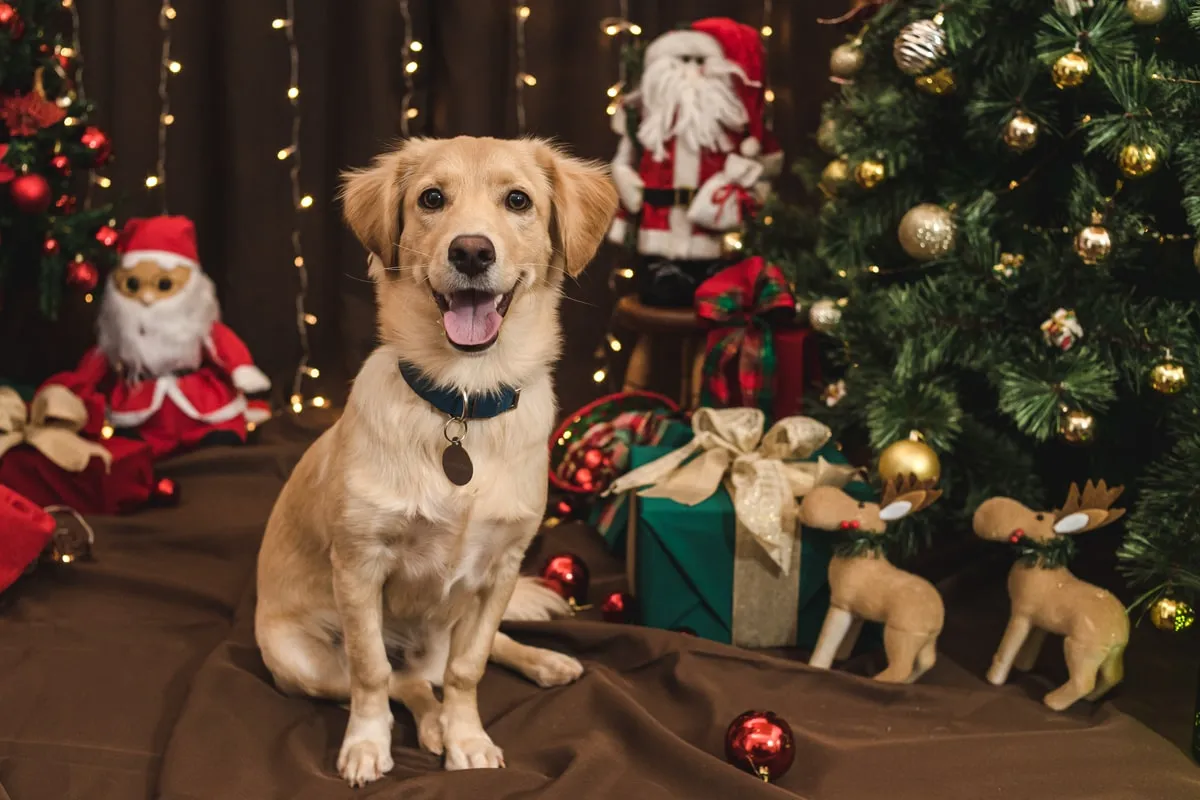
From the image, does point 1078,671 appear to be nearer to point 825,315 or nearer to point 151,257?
point 825,315

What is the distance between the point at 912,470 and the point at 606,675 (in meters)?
0.64

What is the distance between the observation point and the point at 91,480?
2.67m

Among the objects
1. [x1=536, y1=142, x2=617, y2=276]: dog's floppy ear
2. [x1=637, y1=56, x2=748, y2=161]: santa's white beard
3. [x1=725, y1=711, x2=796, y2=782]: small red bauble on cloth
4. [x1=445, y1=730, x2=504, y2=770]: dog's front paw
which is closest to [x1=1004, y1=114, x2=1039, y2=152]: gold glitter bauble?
[x1=536, y1=142, x2=617, y2=276]: dog's floppy ear

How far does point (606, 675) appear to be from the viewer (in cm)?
197

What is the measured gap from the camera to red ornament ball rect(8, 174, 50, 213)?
8.35ft

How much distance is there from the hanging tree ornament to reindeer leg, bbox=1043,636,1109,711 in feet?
3.38

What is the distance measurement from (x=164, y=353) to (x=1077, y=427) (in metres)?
2.24

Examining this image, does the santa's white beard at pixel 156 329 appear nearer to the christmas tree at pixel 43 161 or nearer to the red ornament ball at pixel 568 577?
the christmas tree at pixel 43 161

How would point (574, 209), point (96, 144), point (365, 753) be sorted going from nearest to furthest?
point (365, 753)
point (574, 209)
point (96, 144)

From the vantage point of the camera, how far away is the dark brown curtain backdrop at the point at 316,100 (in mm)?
3369

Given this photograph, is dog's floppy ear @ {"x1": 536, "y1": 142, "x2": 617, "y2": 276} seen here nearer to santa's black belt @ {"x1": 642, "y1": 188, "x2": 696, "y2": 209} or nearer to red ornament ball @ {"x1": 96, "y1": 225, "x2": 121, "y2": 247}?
santa's black belt @ {"x1": 642, "y1": 188, "x2": 696, "y2": 209}

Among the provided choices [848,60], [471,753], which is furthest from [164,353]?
[848,60]

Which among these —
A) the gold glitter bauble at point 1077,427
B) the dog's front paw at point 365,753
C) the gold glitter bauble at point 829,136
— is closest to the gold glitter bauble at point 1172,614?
the gold glitter bauble at point 1077,427

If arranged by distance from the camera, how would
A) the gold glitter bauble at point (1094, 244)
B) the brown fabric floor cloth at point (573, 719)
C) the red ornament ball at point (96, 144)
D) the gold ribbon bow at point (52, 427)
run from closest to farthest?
the brown fabric floor cloth at point (573, 719)
the gold glitter bauble at point (1094, 244)
the gold ribbon bow at point (52, 427)
the red ornament ball at point (96, 144)
